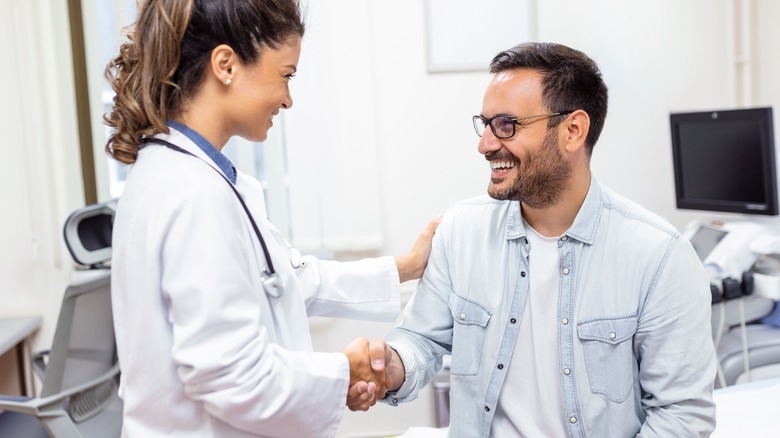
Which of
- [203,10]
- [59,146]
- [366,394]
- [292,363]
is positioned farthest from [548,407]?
[59,146]

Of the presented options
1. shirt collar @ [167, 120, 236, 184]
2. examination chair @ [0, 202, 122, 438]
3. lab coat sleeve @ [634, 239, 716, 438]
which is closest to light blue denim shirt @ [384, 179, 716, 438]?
lab coat sleeve @ [634, 239, 716, 438]

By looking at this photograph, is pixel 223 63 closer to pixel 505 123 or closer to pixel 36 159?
pixel 505 123

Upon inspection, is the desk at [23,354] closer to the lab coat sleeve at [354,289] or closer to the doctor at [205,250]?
the lab coat sleeve at [354,289]

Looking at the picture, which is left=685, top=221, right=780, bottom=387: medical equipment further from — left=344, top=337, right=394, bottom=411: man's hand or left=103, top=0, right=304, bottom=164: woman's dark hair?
left=103, top=0, right=304, bottom=164: woman's dark hair

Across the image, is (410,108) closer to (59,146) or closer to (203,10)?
(59,146)

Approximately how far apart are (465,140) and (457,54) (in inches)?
12.8

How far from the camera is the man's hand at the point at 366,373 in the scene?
1.25m

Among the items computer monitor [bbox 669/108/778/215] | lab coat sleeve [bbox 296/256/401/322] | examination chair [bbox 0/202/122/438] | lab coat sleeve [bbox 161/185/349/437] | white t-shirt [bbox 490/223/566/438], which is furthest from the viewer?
computer monitor [bbox 669/108/778/215]

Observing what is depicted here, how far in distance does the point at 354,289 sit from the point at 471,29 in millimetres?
1466

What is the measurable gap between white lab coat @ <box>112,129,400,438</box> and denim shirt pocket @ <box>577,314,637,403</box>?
501 millimetres

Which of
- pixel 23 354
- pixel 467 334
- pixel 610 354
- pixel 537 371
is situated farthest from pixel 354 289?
pixel 23 354

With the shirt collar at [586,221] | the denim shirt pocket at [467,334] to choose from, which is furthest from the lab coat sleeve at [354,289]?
the shirt collar at [586,221]

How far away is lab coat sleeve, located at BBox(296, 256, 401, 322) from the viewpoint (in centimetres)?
157

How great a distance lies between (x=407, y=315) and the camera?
1581 millimetres
